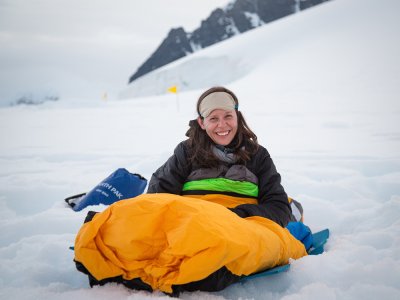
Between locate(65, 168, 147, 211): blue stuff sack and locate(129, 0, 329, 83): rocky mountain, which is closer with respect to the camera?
locate(65, 168, 147, 211): blue stuff sack

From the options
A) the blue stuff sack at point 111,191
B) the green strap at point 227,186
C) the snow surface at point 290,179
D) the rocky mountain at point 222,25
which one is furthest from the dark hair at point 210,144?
the rocky mountain at point 222,25

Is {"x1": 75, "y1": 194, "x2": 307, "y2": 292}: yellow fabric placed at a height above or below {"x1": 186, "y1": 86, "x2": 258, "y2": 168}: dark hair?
below

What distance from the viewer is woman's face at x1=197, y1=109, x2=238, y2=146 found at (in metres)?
1.92

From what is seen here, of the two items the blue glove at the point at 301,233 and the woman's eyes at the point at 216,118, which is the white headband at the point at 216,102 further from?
the blue glove at the point at 301,233

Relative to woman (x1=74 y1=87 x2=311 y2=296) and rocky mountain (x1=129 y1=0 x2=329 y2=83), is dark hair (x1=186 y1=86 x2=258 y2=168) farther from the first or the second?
rocky mountain (x1=129 y1=0 x2=329 y2=83)

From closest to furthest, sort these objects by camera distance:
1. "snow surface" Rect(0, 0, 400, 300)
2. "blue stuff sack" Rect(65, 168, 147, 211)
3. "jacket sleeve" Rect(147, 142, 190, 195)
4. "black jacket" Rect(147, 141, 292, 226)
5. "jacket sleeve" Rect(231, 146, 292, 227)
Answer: "snow surface" Rect(0, 0, 400, 300), "jacket sleeve" Rect(231, 146, 292, 227), "black jacket" Rect(147, 141, 292, 226), "jacket sleeve" Rect(147, 142, 190, 195), "blue stuff sack" Rect(65, 168, 147, 211)

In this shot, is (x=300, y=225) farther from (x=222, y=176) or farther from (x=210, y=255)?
(x=210, y=255)

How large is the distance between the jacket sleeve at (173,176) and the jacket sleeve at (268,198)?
1.40ft

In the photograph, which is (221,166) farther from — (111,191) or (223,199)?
(111,191)

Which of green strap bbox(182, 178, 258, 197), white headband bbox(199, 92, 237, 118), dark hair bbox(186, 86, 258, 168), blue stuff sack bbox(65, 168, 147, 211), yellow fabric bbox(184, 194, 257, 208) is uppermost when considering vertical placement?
white headband bbox(199, 92, 237, 118)

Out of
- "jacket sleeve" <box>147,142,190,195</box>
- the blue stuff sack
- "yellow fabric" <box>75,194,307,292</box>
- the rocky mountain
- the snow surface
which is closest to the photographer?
"yellow fabric" <box>75,194,307,292</box>

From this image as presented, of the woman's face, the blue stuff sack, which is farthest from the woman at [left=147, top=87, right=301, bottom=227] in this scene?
the blue stuff sack

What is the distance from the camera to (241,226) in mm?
1261

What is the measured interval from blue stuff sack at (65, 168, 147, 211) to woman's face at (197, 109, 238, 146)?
1.02 meters
